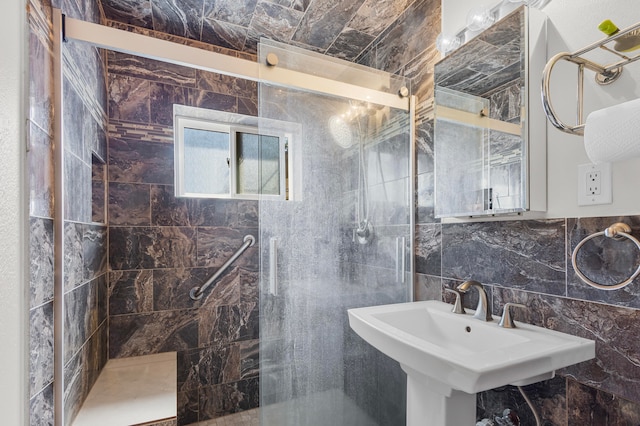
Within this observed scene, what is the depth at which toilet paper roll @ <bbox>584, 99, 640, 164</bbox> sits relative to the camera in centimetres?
72

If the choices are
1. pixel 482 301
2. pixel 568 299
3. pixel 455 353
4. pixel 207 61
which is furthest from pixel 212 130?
pixel 568 299

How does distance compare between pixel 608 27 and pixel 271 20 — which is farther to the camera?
pixel 271 20

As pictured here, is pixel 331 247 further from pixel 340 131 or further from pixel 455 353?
pixel 455 353

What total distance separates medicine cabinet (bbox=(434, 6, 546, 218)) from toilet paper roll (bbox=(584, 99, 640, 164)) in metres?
0.32

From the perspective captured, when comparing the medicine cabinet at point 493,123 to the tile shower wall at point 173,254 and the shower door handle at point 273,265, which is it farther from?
the tile shower wall at point 173,254

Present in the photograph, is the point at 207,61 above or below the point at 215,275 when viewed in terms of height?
above

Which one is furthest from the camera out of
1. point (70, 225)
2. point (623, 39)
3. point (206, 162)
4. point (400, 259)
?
point (206, 162)

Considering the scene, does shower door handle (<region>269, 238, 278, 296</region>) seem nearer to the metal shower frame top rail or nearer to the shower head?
the shower head

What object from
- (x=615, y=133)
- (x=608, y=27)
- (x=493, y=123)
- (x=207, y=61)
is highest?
(x=207, y=61)

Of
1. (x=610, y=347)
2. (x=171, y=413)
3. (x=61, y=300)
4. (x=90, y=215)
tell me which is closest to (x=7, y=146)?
(x=61, y=300)

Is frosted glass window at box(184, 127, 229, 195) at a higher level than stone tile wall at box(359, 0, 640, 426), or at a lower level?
higher

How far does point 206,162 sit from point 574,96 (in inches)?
88.5

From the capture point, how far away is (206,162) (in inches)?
97.8

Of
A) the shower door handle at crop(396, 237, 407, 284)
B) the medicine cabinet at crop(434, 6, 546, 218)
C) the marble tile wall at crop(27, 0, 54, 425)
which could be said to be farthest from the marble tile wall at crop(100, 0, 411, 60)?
the shower door handle at crop(396, 237, 407, 284)
